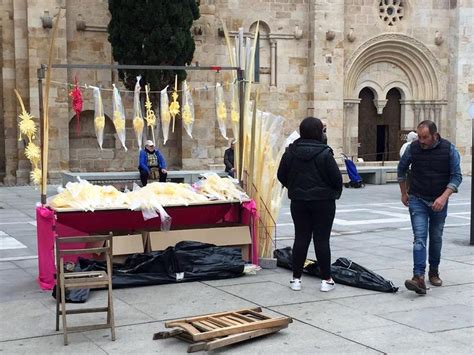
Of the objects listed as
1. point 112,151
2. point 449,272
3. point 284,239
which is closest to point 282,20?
point 112,151

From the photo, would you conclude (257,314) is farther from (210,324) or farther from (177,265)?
(177,265)

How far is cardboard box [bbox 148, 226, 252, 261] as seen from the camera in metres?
7.92

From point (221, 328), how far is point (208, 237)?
2859 mm

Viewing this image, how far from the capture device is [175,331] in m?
5.41

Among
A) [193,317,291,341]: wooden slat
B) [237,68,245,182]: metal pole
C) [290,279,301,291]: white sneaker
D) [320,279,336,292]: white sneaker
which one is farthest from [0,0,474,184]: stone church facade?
[193,317,291,341]: wooden slat

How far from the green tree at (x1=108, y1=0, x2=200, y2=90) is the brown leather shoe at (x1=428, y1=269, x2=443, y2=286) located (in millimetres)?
12310

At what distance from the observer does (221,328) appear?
5320 millimetres

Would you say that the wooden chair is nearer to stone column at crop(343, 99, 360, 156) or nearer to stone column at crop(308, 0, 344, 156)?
stone column at crop(308, 0, 344, 156)

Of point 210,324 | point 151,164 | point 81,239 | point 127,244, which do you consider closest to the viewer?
point 210,324

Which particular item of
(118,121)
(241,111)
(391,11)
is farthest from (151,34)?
(241,111)

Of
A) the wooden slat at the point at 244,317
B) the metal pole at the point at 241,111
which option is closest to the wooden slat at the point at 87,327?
the wooden slat at the point at 244,317

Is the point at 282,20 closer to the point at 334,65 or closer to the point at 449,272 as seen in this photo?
the point at 334,65

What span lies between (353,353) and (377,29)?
1954cm

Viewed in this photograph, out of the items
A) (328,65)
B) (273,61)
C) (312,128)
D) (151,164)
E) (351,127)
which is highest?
(273,61)
